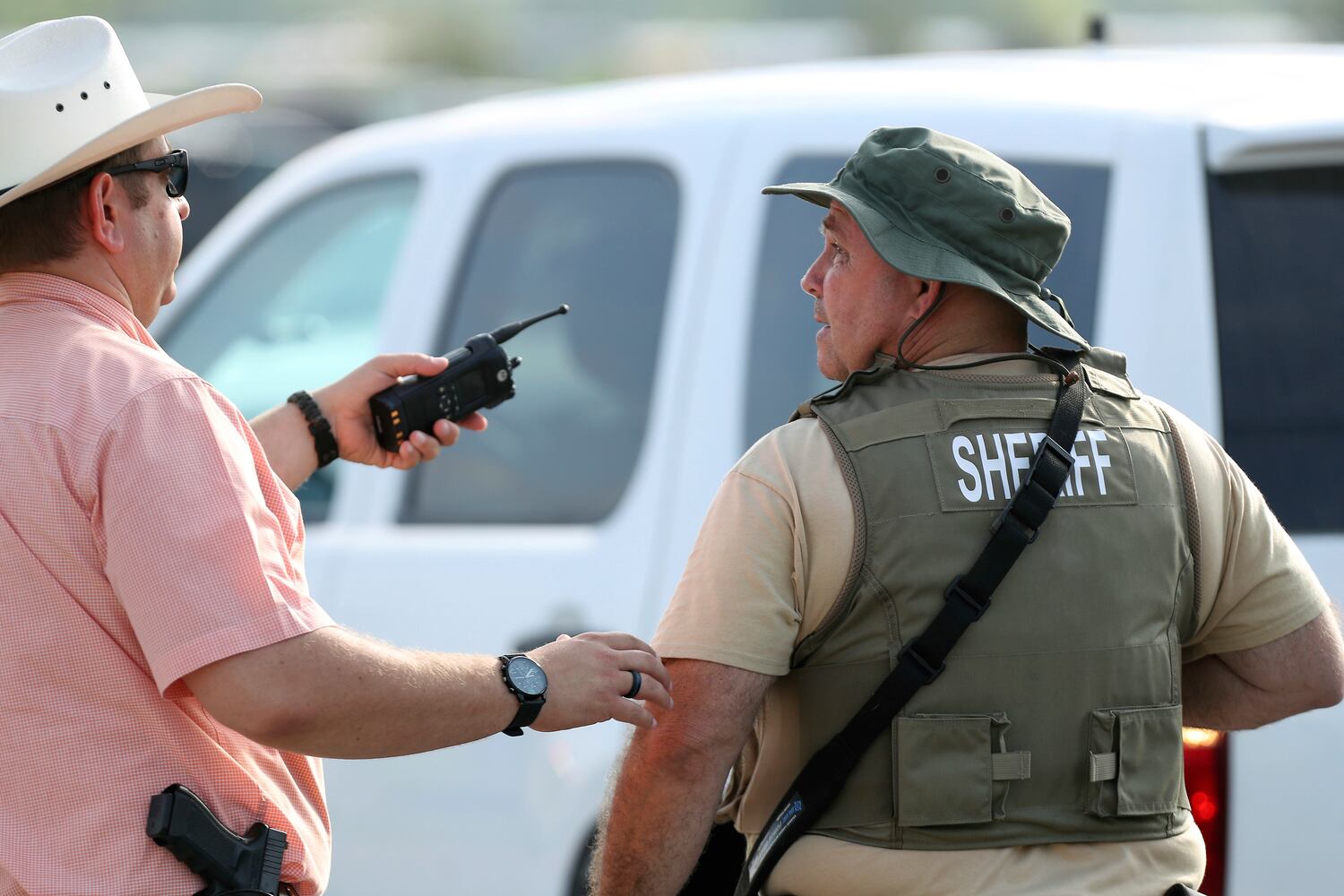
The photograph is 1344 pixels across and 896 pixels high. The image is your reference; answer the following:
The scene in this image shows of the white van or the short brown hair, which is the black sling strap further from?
the short brown hair

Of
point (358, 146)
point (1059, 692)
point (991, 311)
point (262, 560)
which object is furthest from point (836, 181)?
point (358, 146)

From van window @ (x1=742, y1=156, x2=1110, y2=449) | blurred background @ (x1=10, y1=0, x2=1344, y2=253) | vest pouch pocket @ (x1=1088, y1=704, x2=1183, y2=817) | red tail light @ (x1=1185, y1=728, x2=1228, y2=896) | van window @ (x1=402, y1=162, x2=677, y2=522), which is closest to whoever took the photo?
vest pouch pocket @ (x1=1088, y1=704, x2=1183, y2=817)

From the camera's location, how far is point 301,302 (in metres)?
4.64

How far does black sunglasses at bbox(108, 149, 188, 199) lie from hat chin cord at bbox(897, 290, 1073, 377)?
39.8 inches

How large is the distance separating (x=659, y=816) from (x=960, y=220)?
0.93m

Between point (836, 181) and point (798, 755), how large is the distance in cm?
83

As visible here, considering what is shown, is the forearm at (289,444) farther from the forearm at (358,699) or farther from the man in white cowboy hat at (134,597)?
the forearm at (358,699)

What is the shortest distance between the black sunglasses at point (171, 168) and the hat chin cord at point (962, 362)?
101 centimetres

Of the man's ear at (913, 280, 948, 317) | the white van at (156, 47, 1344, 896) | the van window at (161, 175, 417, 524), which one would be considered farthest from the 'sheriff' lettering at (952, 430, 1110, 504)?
the van window at (161, 175, 417, 524)

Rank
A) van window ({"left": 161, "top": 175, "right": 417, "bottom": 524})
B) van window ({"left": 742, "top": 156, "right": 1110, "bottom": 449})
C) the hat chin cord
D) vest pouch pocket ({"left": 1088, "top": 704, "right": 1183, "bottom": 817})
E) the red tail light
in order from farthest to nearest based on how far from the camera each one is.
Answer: van window ({"left": 161, "top": 175, "right": 417, "bottom": 524}) → van window ({"left": 742, "top": 156, "right": 1110, "bottom": 449}) → the red tail light → the hat chin cord → vest pouch pocket ({"left": 1088, "top": 704, "right": 1183, "bottom": 817})

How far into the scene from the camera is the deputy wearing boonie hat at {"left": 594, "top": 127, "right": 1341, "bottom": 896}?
7.32ft

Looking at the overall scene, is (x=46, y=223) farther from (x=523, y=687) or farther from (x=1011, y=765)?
(x=1011, y=765)

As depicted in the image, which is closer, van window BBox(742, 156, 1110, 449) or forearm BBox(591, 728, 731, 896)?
forearm BBox(591, 728, 731, 896)

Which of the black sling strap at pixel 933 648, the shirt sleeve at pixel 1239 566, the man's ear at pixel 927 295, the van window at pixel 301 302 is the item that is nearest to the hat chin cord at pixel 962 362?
the man's ear at pixel 927 295
